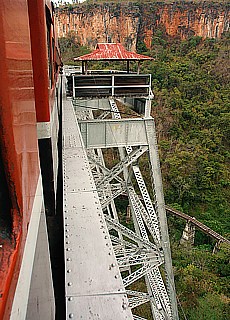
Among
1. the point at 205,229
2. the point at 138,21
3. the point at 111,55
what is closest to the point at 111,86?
the point at 111,55

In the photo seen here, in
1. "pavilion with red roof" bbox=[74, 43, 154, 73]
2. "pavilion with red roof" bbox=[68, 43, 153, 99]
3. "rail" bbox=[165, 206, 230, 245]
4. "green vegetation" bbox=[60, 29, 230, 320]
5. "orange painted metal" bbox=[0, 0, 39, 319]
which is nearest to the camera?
"orange painted metal" bbox=[0, 0, 39, 319]

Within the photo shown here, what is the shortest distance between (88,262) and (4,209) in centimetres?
72

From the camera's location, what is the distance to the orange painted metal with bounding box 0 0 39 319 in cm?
41

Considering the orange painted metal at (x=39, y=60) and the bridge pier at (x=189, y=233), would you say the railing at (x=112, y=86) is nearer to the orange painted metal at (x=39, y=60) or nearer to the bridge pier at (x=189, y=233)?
the orange painted metal at (x=39, y=60)

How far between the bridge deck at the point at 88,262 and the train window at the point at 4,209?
56cm

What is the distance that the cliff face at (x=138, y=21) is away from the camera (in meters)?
30.7

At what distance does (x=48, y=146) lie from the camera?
1351 mm

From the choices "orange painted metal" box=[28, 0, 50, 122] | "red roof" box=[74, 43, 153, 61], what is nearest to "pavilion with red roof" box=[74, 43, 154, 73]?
"red roof" box=[74, 43, 153, 61]

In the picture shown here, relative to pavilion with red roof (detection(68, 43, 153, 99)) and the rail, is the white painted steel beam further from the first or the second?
the rail

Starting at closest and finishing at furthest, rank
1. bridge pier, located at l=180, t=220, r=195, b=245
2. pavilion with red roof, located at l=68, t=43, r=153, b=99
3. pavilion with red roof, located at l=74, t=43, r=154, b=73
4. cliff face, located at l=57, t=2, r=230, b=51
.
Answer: pavilion with red roof, located at l=68, t=43, r=153, b=99 → pavilion with red roof, located at l=74, t=43, r=154, b=73 → bridge pier, located at l=180, t=220, r=195, b=245 → cliff face, located at l=57, t=2, r=230, b=51

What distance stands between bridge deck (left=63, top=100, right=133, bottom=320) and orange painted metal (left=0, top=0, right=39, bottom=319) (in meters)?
0.50

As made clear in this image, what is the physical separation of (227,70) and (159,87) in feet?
18.4

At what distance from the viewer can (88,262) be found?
1.12 m

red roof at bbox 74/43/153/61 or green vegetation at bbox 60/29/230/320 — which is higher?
red roof at bbox 74/43/153/61
